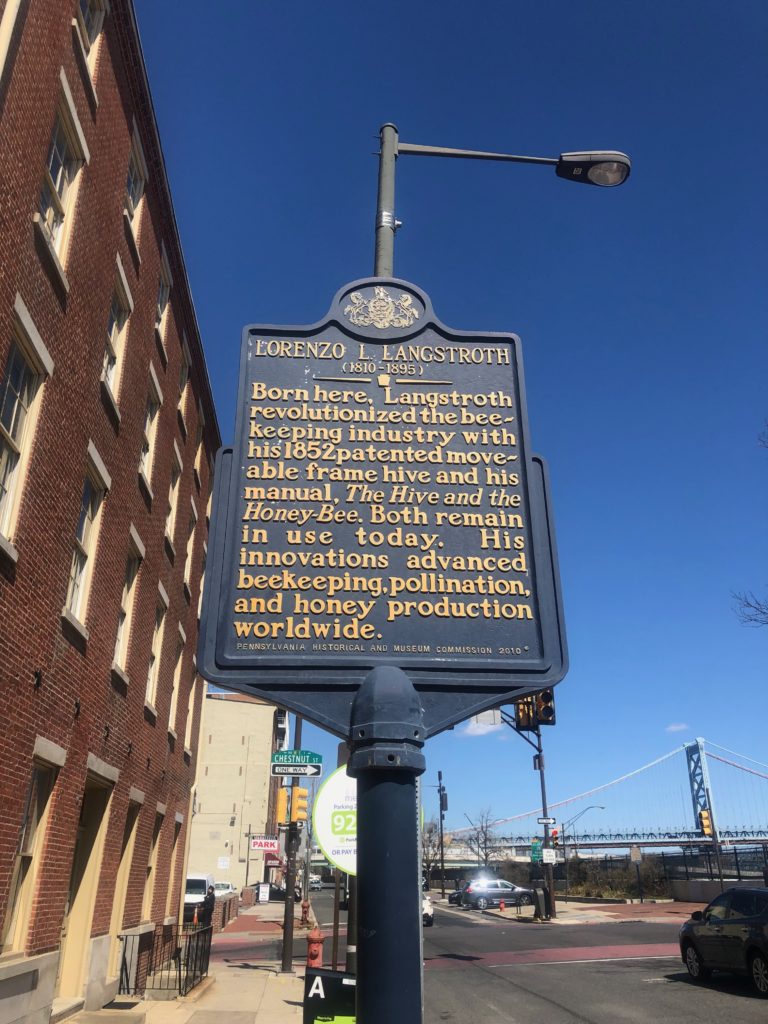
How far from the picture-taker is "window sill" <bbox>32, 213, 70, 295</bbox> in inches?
354

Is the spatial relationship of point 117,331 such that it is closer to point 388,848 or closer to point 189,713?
point 189,713

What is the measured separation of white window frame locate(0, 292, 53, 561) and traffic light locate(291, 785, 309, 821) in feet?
38.3

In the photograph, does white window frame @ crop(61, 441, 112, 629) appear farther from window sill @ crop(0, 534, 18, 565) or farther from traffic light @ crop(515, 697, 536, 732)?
traffic light @ crop(515, 697, 536, 732)

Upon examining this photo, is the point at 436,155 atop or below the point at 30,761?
atop

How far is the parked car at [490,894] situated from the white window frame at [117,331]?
117 ft

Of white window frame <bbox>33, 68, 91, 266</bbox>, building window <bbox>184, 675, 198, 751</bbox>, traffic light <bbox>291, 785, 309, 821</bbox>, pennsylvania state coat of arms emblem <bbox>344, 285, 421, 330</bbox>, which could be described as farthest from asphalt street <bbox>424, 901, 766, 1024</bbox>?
white window frame <bbox>33, 68, 91, 266</bbox>

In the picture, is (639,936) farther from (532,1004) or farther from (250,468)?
(250,468)

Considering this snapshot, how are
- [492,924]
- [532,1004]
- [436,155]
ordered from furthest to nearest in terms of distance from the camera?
[492,924] → [532,1004] → [436,155]

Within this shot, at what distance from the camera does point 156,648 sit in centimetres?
1592

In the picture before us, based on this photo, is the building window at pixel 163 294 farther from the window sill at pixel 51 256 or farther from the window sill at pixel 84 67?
the window sill at pixel 51 256

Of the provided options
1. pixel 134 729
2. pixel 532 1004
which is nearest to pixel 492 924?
pixel 532 1004

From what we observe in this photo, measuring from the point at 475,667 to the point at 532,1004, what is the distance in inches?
440

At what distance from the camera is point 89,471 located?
11.4 metres

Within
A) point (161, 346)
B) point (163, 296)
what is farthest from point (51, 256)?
point (163, 296)
